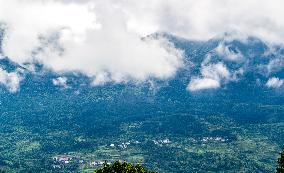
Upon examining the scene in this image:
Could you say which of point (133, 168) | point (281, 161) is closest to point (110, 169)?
point (133, 168)

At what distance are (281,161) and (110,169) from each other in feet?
73.5

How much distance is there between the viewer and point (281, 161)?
72.4 m

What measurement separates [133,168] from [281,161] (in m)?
19.5

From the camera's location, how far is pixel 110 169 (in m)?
74.1

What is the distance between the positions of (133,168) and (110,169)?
3166 mm

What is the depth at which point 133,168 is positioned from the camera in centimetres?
7500

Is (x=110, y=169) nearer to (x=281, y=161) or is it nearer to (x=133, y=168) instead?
(x=133, y=168)
